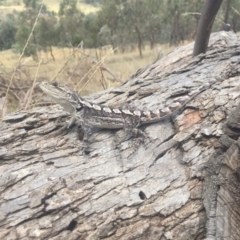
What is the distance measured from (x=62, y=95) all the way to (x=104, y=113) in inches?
16.0

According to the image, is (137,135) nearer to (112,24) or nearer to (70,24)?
(112,24)

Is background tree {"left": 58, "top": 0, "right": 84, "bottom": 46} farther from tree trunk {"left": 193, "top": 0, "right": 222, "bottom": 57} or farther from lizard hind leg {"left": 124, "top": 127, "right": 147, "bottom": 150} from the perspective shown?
lizard hind leg {"left": 124, "top": 127, "right": 147, "bottom": 150}

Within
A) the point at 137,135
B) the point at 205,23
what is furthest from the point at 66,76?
the point at 137,135

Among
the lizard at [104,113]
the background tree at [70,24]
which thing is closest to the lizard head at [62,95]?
the lizard at [104,113]

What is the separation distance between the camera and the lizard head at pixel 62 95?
3.33m

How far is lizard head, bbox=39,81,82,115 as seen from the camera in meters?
3.33

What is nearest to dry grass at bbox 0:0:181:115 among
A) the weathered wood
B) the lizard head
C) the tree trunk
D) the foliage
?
the lizard head

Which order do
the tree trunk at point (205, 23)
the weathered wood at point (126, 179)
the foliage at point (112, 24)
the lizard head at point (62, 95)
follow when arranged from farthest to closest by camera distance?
the foliage at point (112, 24) < the tree trunk at point (205, 23) < the lizard head at point (62, 95) < the weathered wood at point (126, 179)

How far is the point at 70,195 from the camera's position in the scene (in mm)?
2656

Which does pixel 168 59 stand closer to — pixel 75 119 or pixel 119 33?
pixel 75 119

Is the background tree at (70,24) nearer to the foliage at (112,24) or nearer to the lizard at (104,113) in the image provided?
the foliage at (112,24)

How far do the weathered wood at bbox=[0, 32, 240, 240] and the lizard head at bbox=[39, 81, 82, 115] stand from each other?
0.15 m

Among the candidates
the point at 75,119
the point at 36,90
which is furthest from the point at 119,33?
the point at 75,119

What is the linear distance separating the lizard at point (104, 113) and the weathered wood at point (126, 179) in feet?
0.23
